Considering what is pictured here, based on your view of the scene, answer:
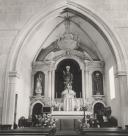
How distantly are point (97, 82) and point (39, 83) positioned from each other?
163 inches

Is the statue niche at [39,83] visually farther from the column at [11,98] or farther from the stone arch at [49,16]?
the stone arch at [49,16]

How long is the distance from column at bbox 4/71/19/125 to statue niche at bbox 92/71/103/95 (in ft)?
21.7

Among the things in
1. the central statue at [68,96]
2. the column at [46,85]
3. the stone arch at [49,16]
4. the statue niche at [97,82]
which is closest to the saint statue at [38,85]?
the column at [46,85]

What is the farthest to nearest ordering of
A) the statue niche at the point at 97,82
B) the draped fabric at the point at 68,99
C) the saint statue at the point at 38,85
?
1. the statue niche at the point at 97,82
2. the saint statue at the point at 38,85
3. the draped fabric at the point at 68,99

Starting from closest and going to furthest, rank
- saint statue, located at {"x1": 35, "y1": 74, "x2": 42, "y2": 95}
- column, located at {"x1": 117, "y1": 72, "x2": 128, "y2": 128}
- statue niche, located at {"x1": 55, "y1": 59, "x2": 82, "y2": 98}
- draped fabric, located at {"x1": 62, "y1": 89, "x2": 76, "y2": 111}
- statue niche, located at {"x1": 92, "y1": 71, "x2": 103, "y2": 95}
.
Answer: column, located at {"x1": 117, "y1": 72, "x2": 128, "y2": 128} → draped fabric, located at {"x1": 62, "y1": 89, "x2": 76, "y2": 111} → saint statue, located at {"x1": 35, "y1": 74, "x2": 42, "y2": 95} → statue niche, located at {"x1": 92, "y1": 71, "x2": 103, "y2": 95} → statue niche, located at {"x1": 55, "y1": 59, "x2": 82, "y2": 98}

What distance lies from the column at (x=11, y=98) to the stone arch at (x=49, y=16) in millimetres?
129

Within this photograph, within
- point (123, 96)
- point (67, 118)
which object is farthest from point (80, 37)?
point (123, 96)

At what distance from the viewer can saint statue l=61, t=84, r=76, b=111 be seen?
13.6m

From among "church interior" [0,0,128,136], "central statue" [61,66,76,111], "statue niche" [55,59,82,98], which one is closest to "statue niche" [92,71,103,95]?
"church interior" [0,0,128,136]

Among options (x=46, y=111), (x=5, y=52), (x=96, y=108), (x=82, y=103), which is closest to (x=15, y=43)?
(x=5, y=52)

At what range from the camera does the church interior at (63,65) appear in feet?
33.4

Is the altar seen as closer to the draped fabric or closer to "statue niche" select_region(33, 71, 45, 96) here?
the draped fabric

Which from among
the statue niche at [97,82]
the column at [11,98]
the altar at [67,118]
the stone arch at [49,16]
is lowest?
the altar at [67,118]

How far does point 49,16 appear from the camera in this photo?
1098 centimetres
